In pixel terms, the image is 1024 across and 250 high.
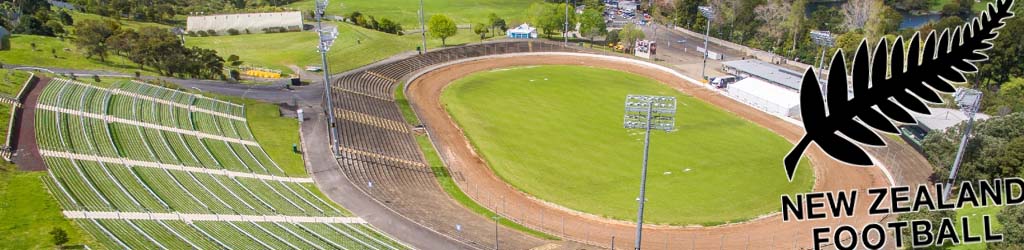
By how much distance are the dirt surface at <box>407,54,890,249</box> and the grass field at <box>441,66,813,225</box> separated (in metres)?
1.16

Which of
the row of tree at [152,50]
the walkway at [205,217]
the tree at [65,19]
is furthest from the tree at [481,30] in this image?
the walkway at [205,217]

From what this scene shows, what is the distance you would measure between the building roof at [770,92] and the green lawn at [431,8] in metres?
60.5

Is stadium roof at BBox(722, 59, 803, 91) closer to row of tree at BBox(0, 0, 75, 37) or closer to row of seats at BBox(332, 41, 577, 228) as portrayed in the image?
row of seats at BBox(332, 41, 577, 228)

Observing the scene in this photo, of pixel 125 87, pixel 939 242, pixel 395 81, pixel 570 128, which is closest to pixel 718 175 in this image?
pixel 570 128

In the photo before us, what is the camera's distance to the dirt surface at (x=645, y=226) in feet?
136

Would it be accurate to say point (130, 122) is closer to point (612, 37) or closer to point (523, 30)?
point (523, 30)

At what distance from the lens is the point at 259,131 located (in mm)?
54656

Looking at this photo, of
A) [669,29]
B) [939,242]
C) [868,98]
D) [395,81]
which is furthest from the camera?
[669,29]

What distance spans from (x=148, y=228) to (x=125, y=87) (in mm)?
31396

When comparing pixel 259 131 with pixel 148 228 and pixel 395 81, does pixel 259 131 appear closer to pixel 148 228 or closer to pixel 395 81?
pixel 148 228

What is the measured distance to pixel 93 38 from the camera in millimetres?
69625

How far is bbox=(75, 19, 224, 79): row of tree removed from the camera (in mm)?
68250

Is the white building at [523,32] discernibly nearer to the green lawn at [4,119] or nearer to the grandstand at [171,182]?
the grandstand at [171,182]

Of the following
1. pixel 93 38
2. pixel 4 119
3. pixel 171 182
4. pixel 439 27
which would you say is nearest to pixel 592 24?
pixel 439 27
